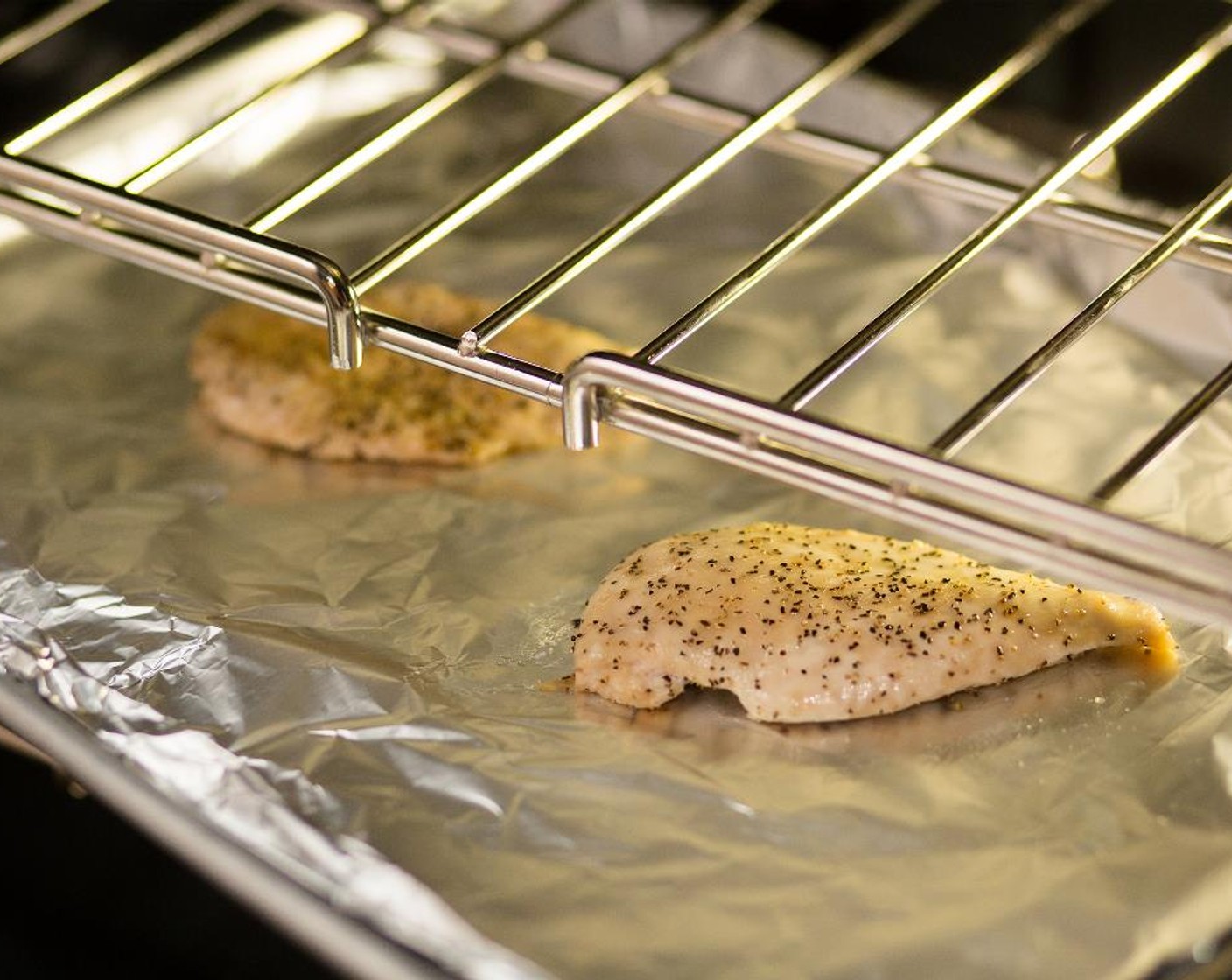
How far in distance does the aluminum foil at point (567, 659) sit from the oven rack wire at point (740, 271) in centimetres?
20

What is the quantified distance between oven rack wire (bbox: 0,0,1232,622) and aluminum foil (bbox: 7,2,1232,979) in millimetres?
201

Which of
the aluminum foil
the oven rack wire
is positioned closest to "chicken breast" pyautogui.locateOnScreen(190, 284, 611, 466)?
the aluminum foil

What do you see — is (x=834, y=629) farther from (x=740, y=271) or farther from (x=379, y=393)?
(x=379, y=393)

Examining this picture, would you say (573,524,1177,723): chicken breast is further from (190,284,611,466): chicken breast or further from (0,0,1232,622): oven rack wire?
(190,284,611,466): chicken breast

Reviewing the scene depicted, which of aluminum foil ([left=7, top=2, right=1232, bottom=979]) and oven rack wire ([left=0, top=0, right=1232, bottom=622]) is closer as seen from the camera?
oven rack wire ([left=0, top=0, right=1232, bottom=622])

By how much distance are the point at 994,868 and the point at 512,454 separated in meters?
0.67

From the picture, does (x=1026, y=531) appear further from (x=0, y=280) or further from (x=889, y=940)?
(x=0, y=280)

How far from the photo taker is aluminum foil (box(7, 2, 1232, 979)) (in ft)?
3.80

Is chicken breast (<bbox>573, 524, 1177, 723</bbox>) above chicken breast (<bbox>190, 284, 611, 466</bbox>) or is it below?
below

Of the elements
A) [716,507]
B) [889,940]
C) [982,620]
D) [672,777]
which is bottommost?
[889,940]

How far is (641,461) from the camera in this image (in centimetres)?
166

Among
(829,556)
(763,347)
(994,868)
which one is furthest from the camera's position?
(763,347)

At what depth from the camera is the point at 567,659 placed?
1.42 meters

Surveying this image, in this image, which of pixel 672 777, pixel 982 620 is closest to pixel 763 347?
pixel 982 620
